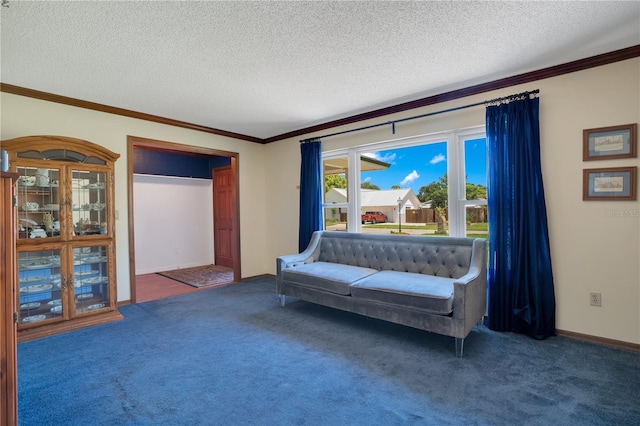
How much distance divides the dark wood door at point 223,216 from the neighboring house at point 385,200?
2.69 m

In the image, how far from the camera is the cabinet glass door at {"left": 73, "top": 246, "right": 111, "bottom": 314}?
333 centimetres

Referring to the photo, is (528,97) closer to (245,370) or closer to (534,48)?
(534,48)

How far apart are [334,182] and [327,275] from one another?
1.84m

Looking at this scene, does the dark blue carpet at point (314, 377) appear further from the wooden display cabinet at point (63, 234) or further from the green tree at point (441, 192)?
the green tree at point (441, 192)

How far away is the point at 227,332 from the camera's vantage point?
3043 mm

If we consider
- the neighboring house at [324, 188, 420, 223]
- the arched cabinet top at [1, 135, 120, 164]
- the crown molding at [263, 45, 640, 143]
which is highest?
the crown molding at [263, 45, 640, 143]

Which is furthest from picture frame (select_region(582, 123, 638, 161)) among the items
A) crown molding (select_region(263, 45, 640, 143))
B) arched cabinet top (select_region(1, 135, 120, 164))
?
arched cabinet top (select_region(1, 135, 120, 164))

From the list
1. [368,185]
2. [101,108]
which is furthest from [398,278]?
[101,108]

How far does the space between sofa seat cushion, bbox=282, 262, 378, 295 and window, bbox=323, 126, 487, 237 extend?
2.91 feet

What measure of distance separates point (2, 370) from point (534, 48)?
3.87 m

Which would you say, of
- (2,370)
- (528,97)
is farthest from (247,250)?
(528,97)

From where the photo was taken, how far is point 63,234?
3189 mm

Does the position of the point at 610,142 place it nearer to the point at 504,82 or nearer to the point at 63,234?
the point at 504,82

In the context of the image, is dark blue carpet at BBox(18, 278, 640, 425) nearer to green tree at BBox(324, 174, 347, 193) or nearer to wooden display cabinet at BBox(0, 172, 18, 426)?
wooden display cabinet at BBox(0, 172, 18, 426)
